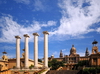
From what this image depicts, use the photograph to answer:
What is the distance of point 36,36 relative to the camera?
50312 mm

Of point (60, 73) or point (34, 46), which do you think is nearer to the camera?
point (60, 73)

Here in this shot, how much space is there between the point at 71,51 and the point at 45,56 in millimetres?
77544

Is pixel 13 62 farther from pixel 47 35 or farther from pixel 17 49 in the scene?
pixel 47 35

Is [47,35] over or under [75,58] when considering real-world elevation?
over

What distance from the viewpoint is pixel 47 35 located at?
4834cm

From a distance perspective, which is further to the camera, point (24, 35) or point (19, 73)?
point (24, 35)

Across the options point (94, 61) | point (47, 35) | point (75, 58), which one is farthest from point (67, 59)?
point (47, 35)

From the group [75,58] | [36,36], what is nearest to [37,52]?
[36,36]

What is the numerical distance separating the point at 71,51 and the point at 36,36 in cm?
7572

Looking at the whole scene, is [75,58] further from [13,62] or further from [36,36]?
[36,36]

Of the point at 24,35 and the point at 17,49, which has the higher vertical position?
the point at 24,35

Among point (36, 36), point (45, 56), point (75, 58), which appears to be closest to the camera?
point (45, 56)

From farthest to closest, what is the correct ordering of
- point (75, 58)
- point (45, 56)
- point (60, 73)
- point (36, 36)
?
point (75, 58)
point (36, 36)
point (45, 56)
point (60, 73)

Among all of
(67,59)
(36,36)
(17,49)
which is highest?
(36,36)
